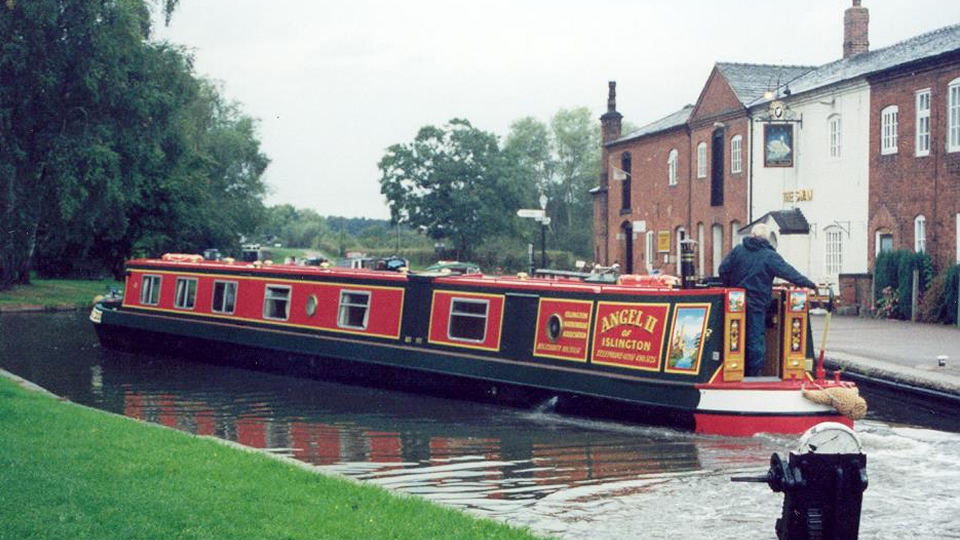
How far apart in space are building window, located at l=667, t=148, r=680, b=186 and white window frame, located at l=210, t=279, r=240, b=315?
20.6 metres

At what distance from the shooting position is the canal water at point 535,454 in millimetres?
8508

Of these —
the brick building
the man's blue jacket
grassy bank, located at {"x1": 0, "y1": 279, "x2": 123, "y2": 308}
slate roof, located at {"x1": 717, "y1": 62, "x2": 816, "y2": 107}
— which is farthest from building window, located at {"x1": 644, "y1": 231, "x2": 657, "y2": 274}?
the man's blue jacket

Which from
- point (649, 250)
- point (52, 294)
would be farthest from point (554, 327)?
point (52, 294)

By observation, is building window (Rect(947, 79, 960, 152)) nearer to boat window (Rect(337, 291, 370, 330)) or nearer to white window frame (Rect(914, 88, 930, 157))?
white window frame (Rect(914, 88, 930, 157))

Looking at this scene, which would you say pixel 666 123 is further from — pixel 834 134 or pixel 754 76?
pixel 834 134

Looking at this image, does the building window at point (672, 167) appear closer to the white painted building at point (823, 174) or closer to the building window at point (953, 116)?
the white painted building at point (823, 174)

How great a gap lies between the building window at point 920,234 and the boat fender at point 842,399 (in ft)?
44.3

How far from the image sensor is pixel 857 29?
32.2 metres

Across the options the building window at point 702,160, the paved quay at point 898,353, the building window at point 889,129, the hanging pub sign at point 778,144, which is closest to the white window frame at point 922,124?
the building window at point 889,129

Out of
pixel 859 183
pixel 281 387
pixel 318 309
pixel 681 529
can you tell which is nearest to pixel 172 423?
pixel 281 387

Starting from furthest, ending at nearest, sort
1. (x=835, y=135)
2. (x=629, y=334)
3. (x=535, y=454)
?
(x=835, y=135)
(x=629, y=334)
(x=535, y=454)

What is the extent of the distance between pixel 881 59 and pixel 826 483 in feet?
79.8

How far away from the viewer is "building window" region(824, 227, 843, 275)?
2742 cm

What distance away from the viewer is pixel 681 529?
8.05 meters
